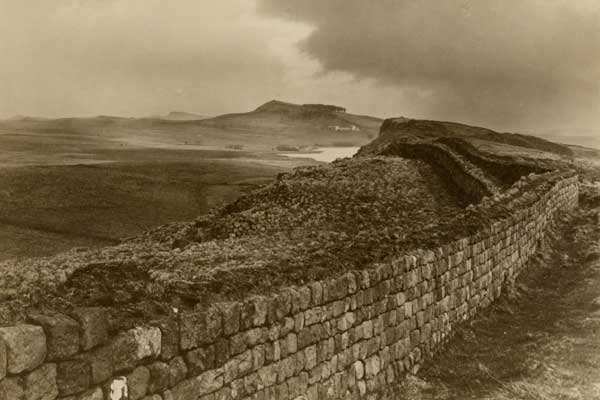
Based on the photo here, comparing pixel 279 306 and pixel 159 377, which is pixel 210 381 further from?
pixel 279 306

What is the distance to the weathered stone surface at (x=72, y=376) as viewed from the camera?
15.7 ft

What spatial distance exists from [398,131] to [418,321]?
60.6 m

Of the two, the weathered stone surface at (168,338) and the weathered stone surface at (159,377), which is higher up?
the weathered stone surface at (168,338)

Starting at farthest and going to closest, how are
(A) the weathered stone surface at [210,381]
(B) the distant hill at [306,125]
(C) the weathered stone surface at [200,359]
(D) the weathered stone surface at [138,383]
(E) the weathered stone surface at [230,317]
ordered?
(B) the distant hill at [306,125]
(E) the weathered stone surface at [230,317]
(A) the weathered stone surface at [210,381]
(C) the weathered stone surface at [200,359]
(D) the weathered stone surface at [138,383]

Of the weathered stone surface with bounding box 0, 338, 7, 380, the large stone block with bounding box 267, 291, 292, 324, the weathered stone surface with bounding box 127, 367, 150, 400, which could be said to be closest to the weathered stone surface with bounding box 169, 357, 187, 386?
the weathered stone surface with bounding box 127, 367, 150, 400

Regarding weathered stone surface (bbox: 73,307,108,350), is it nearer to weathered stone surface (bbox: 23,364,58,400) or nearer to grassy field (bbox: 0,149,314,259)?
weathered stone surface (bbox: 23,364,58,400)

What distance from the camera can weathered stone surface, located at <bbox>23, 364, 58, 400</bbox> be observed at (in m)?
4.59

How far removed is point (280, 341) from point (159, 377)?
177 cm

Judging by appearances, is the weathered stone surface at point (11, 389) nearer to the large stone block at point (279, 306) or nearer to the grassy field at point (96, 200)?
the large stone block at point (279, 306)

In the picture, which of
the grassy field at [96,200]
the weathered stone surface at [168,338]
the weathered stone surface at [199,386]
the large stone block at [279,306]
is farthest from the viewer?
the grassy field at [96,200]

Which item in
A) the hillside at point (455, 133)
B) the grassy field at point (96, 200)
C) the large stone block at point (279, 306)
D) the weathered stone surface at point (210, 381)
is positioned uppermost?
the hillside at point (455, 133)

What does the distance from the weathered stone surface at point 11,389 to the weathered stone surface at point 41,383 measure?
4 centimetres

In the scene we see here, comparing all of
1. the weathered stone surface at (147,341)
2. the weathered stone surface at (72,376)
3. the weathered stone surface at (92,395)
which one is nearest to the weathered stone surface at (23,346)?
the weathered stone surface at (72,376)

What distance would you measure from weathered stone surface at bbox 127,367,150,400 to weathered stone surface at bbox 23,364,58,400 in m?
0.70
